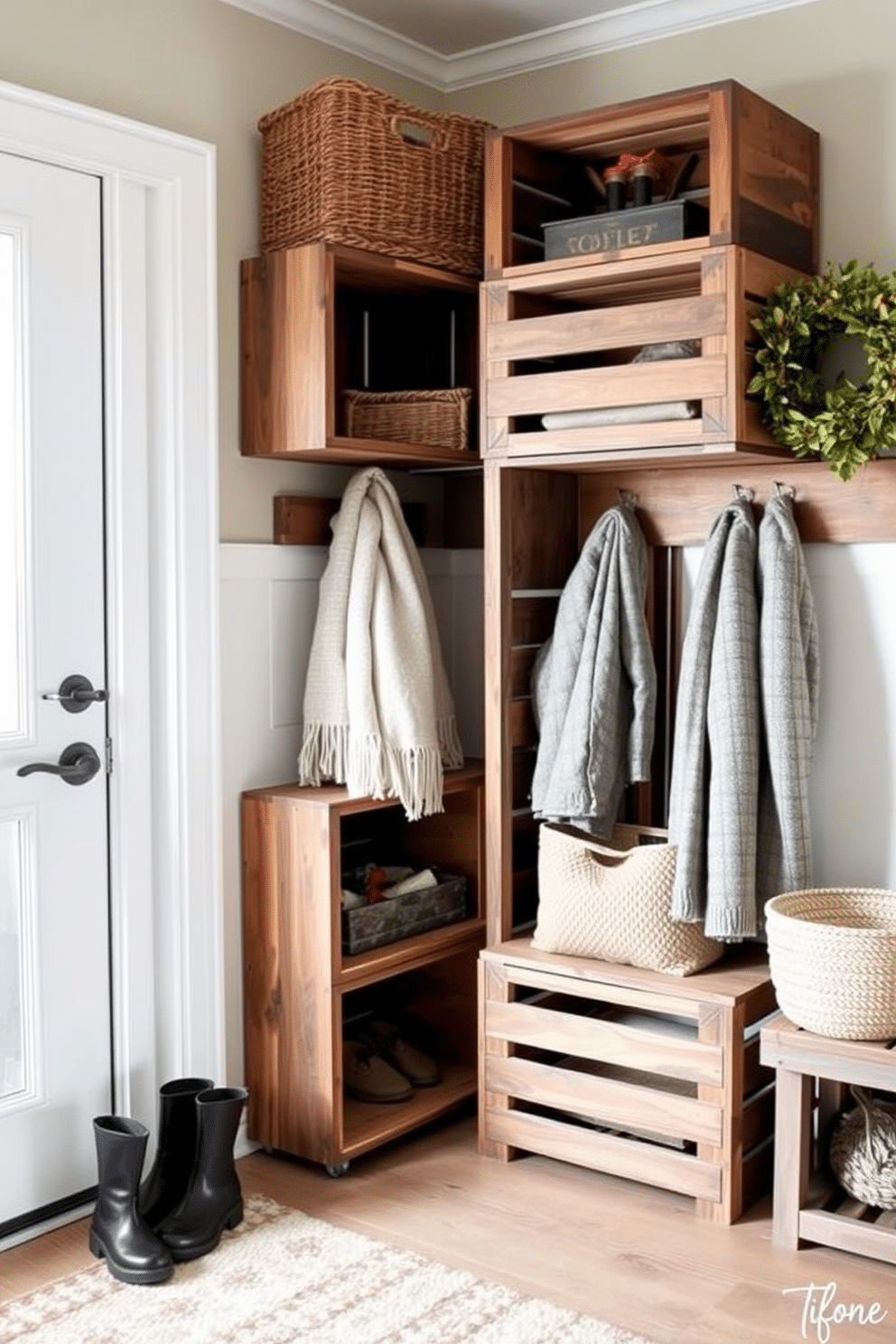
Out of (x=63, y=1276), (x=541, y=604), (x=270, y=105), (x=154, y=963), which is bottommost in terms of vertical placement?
(x=63, y=1276)

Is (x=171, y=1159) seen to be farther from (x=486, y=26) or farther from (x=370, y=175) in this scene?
(x=486, y=26)

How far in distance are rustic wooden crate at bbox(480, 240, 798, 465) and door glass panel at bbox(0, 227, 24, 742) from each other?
92 centimetres

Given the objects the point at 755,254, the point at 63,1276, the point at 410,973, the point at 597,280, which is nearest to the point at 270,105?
the point at 597,280

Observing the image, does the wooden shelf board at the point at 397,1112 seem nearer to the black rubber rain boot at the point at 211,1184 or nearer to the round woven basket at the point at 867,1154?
the black rubber rain boot at the point at 211,1184

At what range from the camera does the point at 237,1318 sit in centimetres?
237

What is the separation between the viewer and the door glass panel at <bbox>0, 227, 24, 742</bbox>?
2.60m

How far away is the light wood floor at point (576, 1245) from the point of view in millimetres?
2389

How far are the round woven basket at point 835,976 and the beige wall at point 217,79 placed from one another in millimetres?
1342

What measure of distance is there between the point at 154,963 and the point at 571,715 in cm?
97

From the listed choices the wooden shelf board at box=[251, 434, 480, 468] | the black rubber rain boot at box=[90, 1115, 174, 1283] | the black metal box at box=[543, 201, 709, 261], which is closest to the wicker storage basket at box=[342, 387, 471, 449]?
the wooden shelf board at box=[251, 434, 480, 468]

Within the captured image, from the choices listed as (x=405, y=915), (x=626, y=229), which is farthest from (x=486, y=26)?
(x=405, y=915)

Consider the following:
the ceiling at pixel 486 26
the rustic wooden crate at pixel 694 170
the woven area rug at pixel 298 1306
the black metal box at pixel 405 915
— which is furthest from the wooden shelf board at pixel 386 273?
the woven area rug at pixel 298 1306

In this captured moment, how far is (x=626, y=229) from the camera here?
2807 mm

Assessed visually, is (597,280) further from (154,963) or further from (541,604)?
(154,963)
